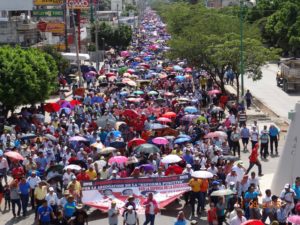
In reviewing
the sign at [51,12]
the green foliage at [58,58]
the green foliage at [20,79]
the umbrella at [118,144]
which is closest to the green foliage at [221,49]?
the green foliage at [58,58]

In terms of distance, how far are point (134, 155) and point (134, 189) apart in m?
3.18

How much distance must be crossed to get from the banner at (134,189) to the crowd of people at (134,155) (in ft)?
1.22

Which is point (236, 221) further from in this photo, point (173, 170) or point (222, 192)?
point (173, 170)

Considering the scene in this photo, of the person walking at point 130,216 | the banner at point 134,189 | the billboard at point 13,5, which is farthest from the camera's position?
the billboard at point 13,5

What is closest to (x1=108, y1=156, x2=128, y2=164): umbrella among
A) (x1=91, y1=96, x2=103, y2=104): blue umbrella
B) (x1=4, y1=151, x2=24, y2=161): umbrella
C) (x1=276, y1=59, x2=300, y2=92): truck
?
(x1=4, y1=151, x2=24, y2=161): umbrella

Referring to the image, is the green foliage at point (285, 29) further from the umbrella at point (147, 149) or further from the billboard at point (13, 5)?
the umbrella at point (147, 149)

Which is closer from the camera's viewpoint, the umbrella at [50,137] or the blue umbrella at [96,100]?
the umbrella at [50,137]

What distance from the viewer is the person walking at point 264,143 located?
23719mm

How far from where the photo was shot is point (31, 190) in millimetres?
17719

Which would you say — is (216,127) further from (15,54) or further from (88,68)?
(88,68)

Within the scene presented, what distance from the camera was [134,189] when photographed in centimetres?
1772

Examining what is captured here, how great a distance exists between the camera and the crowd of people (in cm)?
1541

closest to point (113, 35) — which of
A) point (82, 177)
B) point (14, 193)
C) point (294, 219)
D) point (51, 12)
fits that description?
point (51, 12)

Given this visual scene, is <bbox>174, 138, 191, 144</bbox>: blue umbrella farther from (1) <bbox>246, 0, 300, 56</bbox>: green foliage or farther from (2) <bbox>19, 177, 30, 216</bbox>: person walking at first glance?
(1) <bbox>246, 0, 300, 56</bbox>: green foliage
